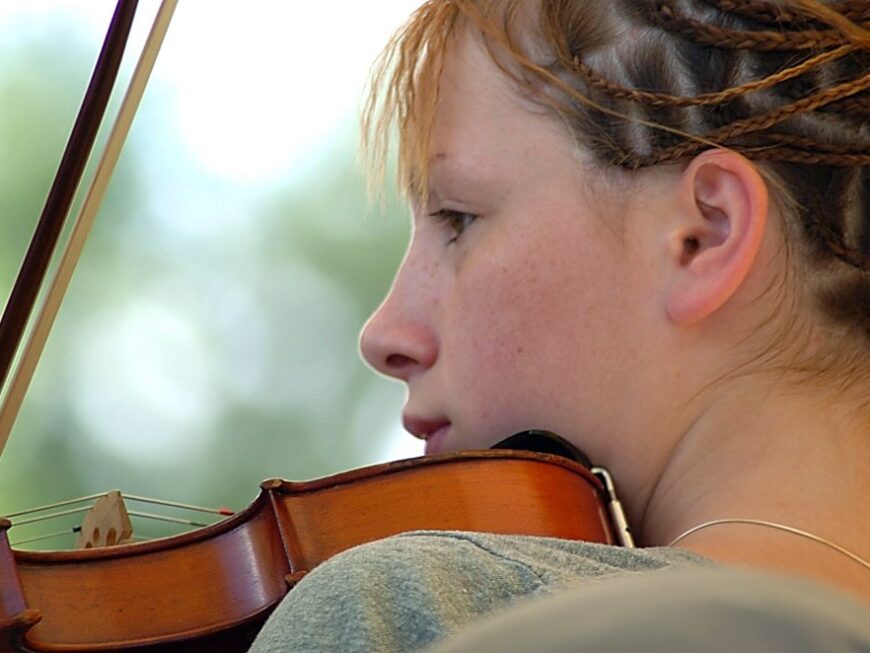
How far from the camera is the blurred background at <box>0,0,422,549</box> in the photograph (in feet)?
9.70

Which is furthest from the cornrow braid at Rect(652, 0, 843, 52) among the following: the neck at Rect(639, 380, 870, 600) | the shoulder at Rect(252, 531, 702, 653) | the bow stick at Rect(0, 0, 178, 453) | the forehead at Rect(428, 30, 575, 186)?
the bow stick at Rect(0, 0, 178, 453)

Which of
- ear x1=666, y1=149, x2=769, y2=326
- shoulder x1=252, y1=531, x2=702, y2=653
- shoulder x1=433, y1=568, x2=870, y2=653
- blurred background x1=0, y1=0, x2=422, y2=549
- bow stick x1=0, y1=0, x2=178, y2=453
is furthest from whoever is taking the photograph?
blurred background x1=0, y1=0, x2=422, y2=549

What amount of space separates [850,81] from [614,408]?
26 centimetres

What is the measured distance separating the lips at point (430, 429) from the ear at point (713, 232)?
193 mm

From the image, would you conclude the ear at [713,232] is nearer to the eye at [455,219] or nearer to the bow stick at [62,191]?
the eye at [455,219]

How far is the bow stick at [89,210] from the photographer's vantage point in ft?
5.37

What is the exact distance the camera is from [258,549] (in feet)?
3.33

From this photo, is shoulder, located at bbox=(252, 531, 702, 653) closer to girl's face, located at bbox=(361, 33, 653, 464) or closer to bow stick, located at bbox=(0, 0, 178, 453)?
Result: girl's face, located at bbox=(361, 33, 653, 464)

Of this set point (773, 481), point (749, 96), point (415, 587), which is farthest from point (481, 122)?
point (415, 587)

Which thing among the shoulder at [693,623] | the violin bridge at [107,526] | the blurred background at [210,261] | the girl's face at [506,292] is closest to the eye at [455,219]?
the girl's face at [506,292]

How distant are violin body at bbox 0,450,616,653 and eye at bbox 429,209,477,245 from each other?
0.52 ft

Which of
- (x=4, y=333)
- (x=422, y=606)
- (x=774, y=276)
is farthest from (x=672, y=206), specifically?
(x=4, y=333)

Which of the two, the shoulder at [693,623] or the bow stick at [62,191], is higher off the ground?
the bow stick at [62,191]

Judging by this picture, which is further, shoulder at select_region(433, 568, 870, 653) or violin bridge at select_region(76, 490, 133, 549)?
violin bridge at select_region(76, 490, 133, 549)
